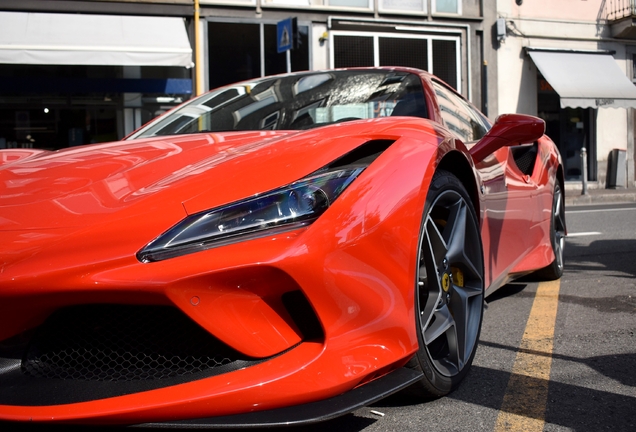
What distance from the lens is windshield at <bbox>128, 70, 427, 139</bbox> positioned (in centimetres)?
304

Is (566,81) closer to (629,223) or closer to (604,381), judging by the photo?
(629,223)

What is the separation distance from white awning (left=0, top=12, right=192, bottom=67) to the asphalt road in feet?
27.8

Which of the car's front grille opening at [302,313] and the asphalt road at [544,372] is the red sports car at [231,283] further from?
the asphalt road at [544,372]

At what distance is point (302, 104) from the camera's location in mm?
3117

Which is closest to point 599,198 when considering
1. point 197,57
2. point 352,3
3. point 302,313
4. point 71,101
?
point 352,3

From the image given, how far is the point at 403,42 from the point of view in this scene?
15812 millimetres

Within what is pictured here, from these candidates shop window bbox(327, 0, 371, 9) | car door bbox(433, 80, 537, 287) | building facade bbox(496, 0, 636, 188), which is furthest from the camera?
building facade bbox(496, 0, 636, 188)

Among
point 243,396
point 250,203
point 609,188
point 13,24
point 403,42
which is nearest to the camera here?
point 243,396

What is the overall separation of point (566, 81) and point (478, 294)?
15274 millimetres

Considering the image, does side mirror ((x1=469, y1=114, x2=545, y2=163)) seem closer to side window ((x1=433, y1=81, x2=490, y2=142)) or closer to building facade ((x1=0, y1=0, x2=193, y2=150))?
side window ((x1=433, y1=81, x2=490, y2=142))

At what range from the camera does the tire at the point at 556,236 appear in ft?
14.1

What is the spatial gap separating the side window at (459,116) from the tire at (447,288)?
0.71 m

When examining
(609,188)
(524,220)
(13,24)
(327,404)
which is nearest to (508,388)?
(327,404)

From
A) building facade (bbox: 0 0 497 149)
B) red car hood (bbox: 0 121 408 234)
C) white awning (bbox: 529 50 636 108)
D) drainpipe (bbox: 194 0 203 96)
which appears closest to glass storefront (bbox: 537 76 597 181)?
white awning (bbox: 529 50 636 108)
